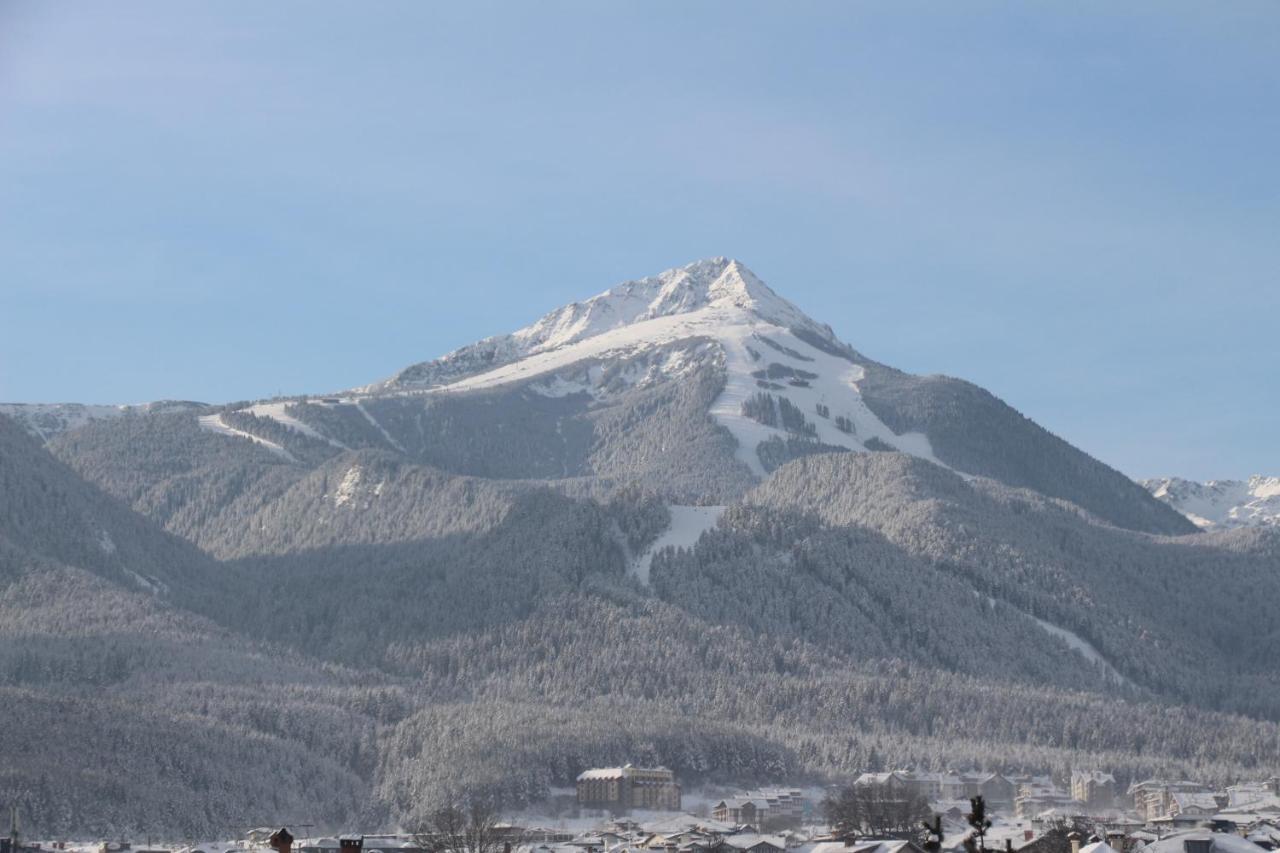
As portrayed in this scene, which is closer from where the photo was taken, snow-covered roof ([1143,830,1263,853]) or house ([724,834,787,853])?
snow-covered roof ([1143,830,1263,853])

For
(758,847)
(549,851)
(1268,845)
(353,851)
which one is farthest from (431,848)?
(353,851)

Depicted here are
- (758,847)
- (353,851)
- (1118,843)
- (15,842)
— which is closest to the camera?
(353,851)

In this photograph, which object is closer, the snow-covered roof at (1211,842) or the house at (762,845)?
the snow-covered roof at (1211,842)

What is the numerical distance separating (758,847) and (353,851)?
253 ft

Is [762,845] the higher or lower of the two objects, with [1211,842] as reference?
higher

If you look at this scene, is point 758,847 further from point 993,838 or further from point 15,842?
point 15,842

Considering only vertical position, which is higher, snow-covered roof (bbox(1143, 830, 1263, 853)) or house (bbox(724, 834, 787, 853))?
house (bbox(724, 834, 787, 853))

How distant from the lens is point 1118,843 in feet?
568

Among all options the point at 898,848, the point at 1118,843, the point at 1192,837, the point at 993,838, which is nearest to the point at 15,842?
the point at 898,848

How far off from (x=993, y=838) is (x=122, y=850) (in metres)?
62.1

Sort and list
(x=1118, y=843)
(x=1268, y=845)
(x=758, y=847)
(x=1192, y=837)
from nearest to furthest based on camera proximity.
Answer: (x=1192, y=837) → (x=1268, y=845) → (x=1118, y=843) → (x=758, y=847)

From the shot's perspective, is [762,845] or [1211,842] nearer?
[1211,842]

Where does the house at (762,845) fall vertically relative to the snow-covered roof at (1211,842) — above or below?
above

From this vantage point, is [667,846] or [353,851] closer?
[353,851]
